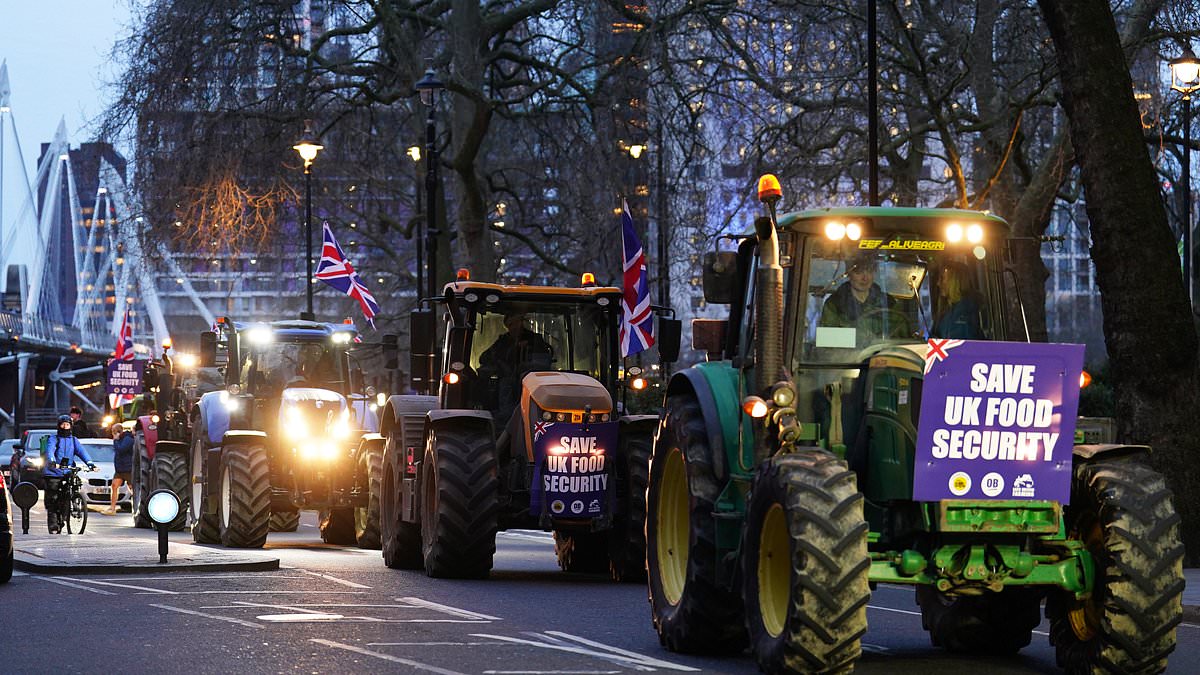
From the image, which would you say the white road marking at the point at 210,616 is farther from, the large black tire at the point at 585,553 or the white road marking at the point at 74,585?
the large black tire at the point at 585,553

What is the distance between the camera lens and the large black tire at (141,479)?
106 ft

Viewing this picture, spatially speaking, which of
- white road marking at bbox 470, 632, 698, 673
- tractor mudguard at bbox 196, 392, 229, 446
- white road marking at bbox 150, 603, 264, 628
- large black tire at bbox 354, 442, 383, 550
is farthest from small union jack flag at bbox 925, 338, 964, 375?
tractor mudguard at bbox 196, 392, 229, 446

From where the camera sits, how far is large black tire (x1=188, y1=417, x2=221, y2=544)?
26.9 m

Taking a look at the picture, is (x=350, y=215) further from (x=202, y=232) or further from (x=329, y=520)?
(x=329, y=520)

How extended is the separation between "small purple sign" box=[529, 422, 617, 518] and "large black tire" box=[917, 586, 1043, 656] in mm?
6975

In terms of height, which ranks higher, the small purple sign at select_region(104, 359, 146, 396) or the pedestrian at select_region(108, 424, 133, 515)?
the small purple sign at select_region(104, 359, 146, 396)

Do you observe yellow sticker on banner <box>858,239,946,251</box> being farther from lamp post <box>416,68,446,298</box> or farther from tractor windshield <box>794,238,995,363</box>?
lamp post <box>416,68,446,298</box>

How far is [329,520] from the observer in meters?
27.8

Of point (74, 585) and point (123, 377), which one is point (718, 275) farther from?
point (123, 377)

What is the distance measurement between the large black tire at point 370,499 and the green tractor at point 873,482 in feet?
33.8

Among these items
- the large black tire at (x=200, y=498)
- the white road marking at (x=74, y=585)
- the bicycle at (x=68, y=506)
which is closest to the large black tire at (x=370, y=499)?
the large black tire at (x=200, y=498)

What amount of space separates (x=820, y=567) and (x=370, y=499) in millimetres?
14567

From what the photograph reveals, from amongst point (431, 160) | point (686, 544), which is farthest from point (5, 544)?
point (431, 160)

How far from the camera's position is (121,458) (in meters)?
41.4
